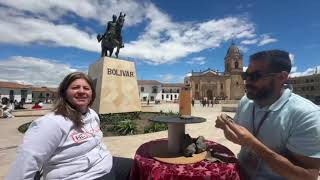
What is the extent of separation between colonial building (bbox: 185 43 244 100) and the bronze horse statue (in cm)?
6699

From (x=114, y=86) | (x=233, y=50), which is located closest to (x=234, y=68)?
(x=233, y=50)

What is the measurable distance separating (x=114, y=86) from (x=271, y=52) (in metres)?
12.2

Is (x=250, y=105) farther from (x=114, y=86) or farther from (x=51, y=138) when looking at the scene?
(x=114, y=86)

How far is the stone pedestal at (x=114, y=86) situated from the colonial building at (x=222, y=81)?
220 ft

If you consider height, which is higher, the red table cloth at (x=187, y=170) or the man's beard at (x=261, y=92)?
the man's beard at (x=261, y=92)

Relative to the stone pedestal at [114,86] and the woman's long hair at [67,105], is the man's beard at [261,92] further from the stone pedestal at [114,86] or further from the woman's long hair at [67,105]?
the stone pedestal at [114,86]

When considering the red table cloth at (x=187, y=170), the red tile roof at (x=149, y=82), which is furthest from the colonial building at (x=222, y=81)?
the red table cloth at (x=187, y=170)

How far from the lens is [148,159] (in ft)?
7.64

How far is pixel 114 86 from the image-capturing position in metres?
14.0

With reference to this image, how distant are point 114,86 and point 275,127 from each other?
12276 millimetres

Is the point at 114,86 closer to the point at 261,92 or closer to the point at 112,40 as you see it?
the point at 112,40

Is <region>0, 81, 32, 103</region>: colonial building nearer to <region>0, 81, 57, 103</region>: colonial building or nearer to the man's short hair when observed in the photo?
<region>0, 81, 57, 103</region>: colonial building

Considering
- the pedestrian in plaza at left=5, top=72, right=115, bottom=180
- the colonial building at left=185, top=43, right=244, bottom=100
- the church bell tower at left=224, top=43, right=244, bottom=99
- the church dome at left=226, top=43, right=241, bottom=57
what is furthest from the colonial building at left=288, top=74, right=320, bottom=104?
the pedestrian in plaza at left=5, top=72, right=115, bottom=180

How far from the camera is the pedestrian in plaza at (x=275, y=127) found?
6.38 feet
